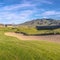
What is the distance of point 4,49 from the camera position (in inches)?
901

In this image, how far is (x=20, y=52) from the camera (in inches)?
880

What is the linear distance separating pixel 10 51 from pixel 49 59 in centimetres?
423

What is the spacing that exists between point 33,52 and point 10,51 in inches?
95.5

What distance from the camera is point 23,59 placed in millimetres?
21172

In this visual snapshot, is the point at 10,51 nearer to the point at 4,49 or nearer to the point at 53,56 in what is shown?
the point at 4,49

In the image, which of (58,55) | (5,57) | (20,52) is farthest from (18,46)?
(58,55)

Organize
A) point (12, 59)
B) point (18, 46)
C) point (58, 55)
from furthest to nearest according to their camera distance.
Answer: point (18, 46), point (58, 55), point (12, 59)

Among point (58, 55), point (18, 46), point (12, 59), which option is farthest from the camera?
point (18, 46)

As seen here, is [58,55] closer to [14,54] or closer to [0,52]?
[14,54]

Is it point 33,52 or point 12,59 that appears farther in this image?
point 33,52

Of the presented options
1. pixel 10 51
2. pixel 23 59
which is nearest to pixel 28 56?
pixel 23 59

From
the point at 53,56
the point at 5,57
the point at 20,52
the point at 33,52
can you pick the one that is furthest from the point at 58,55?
the point at 5,57

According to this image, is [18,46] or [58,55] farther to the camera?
[18,46]

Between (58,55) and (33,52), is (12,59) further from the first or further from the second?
(58,55)
